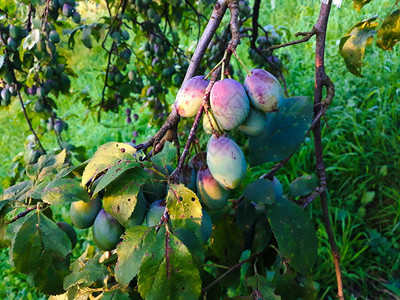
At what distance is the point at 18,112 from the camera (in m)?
2.07

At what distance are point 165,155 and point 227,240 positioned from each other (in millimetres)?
371

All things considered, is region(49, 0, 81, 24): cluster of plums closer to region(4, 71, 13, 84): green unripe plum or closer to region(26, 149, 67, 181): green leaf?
region(4, 71, 13, 84): green unripe plum

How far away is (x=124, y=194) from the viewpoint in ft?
1.98

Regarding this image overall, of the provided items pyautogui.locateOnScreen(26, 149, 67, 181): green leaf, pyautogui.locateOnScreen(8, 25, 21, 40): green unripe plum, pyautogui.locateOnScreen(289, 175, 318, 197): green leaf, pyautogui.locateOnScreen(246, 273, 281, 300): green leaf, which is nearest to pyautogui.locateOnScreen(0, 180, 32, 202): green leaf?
pyautogui.locateOnScreen(26, 149, 67, 181): green leaf

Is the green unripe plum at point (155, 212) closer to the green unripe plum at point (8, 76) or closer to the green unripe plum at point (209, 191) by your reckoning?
the green unripe plum at point (209, 191)

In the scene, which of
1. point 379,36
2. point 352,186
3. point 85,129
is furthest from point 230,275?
point 85,129

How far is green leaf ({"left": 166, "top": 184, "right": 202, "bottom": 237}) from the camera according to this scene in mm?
563

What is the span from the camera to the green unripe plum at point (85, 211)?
2.35 ft

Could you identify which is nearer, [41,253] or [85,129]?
[41,253]

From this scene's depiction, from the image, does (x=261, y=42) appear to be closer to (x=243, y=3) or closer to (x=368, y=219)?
(x=243, y=3)

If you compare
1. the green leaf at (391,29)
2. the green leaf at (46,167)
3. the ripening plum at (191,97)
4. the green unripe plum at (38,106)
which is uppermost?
the green leaf at (391,29)

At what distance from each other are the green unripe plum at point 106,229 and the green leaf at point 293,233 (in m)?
0.30

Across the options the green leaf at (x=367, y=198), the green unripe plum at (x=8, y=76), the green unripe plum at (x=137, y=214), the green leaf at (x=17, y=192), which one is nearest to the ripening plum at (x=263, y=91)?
the green unripe plum at (x=137, y=214)

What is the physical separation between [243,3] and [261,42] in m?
0.24
